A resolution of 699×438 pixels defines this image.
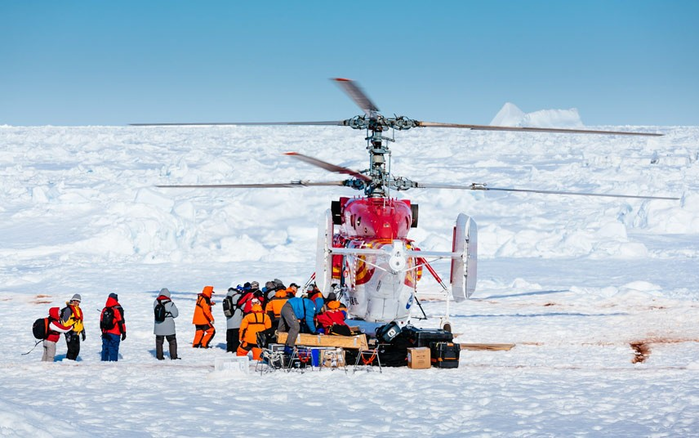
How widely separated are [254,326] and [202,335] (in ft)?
6.43

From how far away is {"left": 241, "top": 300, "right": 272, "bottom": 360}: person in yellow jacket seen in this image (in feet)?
32.1

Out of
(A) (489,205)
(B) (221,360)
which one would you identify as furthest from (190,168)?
(B) (221,360)

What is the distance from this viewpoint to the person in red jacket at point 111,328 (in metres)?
9.48

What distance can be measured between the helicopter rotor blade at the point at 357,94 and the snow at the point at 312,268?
3443 mm

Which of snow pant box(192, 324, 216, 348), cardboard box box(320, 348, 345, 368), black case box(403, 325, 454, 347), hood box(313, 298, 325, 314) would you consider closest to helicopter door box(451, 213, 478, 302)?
black case box(403, 325, 454, 347)

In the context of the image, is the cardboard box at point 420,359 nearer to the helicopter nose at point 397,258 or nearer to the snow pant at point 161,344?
the helicopter nose at point 397,258

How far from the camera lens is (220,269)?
22.8 meters

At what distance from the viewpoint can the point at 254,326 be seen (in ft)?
32.1

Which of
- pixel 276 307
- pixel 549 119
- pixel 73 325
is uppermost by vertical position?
pixel 549 119

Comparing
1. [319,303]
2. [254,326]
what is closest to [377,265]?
[319,303]

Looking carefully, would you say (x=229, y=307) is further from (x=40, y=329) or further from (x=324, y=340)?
(x=324, y=340)

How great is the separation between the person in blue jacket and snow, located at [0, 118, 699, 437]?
555mm

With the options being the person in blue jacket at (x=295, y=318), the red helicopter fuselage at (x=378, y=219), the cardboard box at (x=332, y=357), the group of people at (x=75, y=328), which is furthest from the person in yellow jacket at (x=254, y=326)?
the red helicopter fuselage at (x=378, y=219)

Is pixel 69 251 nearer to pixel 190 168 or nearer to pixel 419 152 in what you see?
pixel 190 168
